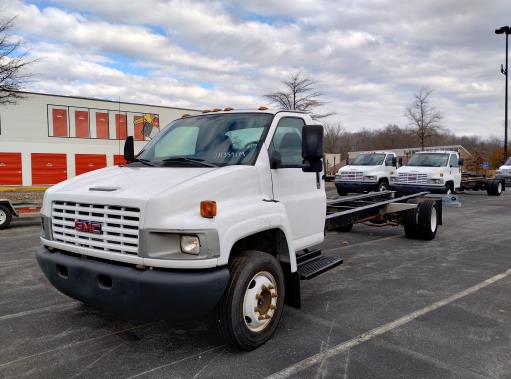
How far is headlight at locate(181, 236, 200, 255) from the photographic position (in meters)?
3.34

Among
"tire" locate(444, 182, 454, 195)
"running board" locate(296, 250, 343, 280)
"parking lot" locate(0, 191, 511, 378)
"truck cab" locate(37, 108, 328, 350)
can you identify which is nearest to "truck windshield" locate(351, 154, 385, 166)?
"tire" locate(444, 182, 454, 195)

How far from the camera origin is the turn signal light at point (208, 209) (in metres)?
→ 3.40

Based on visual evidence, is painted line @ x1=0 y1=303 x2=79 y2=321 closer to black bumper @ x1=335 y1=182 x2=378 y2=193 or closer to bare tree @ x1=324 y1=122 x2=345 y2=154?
black bumper @ x1=335 y1=182 x2=378 y2=193

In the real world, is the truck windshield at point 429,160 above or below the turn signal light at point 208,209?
above

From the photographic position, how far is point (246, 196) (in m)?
3.96

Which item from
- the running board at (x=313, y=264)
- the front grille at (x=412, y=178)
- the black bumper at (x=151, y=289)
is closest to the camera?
the black bumper at (x=151, y=289)

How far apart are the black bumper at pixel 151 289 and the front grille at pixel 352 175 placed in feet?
52.5

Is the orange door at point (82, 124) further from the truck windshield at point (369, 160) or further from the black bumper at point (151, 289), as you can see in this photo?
the black bumper at point (151, 289)

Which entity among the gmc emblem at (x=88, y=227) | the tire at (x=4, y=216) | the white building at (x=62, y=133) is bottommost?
the tire at (x=4, y=216)

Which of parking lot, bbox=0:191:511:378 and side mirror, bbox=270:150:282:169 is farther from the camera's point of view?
side mirror, bbox=270:150:282:169

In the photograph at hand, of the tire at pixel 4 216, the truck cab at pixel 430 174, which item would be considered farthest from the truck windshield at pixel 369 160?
the tire at pixel 4 216

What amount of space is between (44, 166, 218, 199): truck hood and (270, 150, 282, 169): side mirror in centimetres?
69

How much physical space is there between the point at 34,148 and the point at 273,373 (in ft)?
85.1

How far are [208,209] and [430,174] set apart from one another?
15.7 meters
